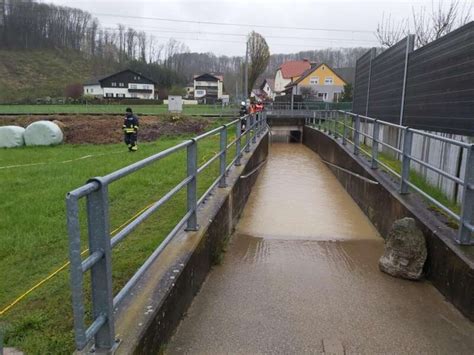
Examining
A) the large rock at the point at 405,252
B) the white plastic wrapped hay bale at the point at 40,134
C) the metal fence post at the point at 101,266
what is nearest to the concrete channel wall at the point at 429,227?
the large rock at the point at 405,252

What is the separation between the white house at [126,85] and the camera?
95062mm

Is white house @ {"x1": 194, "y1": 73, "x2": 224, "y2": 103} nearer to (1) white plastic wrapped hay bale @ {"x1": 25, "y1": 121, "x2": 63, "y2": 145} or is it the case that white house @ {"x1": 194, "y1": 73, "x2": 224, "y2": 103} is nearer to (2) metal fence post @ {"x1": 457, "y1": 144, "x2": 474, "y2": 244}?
(1) white plastic wrapped hay bale @ {"x1": 25, "y1": 121, "x2": 63, "y2": 145}

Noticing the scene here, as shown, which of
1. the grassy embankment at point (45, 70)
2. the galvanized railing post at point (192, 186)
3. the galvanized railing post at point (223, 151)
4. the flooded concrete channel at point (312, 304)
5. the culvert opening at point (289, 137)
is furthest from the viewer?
the grassy embankment at point (45, 70)

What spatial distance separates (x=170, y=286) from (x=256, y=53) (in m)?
56.3

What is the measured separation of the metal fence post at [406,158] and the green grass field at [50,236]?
2.94m

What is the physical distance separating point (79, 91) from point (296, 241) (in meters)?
88.9

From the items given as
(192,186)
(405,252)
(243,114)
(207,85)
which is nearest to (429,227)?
(405,252)

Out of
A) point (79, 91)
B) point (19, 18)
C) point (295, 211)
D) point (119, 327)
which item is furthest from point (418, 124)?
point (19, 18)

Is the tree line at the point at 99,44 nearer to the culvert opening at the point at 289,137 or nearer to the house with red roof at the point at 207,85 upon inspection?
the house with red roof at the point at 207,85

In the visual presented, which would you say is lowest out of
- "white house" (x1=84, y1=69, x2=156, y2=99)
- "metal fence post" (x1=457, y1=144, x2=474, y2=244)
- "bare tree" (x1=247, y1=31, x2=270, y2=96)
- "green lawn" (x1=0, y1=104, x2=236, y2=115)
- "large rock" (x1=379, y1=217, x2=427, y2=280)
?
"large rock" (x1=379, y1=217, x2=427, y2=280)

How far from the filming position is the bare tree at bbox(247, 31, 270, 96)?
5694 cm

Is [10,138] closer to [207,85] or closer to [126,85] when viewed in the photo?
[126,85]

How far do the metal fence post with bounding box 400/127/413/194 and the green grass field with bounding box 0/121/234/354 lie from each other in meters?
2.94

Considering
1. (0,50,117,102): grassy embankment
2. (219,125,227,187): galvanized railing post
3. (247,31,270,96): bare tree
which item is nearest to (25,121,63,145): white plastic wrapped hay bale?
(219,125,227,187): galvanized railing post
